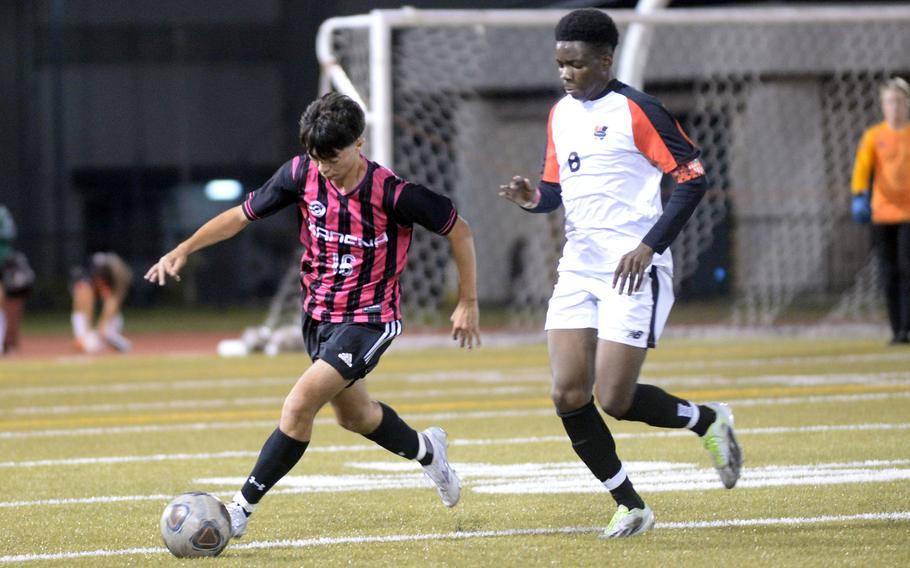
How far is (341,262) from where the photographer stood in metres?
5.84

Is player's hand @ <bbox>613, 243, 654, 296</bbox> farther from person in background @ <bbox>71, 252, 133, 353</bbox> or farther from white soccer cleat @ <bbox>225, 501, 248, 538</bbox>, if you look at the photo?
person in background @ <bbox>71, 252, 133, 353</bbox>

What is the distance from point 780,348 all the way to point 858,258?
10768 millimetres

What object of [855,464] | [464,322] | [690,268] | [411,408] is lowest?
[690,268]

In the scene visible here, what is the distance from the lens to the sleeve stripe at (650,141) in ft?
19.2

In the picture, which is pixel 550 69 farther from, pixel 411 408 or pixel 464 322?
pixel 464 322

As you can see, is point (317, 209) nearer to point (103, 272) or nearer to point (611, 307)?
point (611, 307)

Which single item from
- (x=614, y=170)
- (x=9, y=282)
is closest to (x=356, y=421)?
(x=614, y=170)

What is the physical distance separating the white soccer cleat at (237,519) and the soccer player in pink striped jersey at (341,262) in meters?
0.04

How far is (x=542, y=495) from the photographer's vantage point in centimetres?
662

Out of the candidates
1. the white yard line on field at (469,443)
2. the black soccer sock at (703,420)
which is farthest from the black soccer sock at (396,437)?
the white yard line on field at (469,443)

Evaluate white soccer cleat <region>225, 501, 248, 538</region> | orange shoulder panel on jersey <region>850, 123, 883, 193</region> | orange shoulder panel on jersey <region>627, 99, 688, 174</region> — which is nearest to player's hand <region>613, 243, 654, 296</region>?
orange shoulder panel on jersey <region>627, 99, 688, 174</region>

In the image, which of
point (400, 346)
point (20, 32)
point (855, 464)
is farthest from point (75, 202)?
point (855, 464)

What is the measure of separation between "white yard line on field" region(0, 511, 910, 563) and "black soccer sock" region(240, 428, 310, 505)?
0.57 feet

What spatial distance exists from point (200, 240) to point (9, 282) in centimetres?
1178
